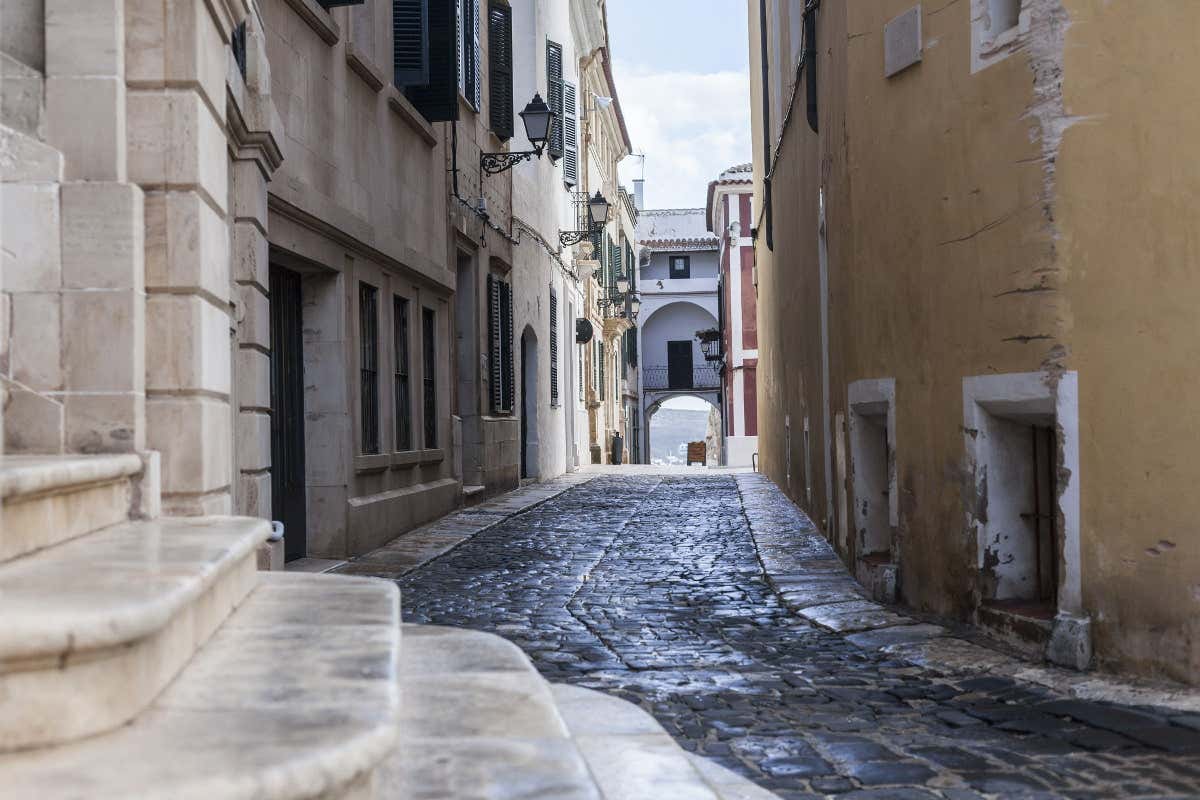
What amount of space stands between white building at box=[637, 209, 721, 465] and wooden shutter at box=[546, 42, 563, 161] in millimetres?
29889

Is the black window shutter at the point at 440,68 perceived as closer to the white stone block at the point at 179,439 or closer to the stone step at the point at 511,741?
the white stone block at the point at 179,439

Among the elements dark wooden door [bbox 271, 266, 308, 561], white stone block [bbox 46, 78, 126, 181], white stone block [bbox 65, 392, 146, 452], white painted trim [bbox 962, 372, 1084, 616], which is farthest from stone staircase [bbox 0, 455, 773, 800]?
dark wooden door [bbox 271, 266, 308, 561]

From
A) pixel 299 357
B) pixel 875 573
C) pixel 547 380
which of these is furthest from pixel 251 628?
pixel 547 380

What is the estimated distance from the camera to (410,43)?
1288 cm

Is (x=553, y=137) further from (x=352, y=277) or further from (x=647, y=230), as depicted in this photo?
(x=647, y=230)

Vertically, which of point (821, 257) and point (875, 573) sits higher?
point (821, 257)

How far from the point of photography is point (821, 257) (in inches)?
432

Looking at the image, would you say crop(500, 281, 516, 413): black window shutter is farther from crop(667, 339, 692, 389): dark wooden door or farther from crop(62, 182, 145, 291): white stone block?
crop(667, 339, 692, 389): dark wooden door

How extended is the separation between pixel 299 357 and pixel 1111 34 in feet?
22.1

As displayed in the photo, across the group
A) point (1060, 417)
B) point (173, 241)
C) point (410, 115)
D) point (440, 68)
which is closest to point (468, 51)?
point (440, 68)

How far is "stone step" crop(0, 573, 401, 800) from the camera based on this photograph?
6.21 feet

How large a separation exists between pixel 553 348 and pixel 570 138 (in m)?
5.35

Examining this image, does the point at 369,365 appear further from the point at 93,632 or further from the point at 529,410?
the point at 529,410

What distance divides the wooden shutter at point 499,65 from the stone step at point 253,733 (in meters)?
15.7
